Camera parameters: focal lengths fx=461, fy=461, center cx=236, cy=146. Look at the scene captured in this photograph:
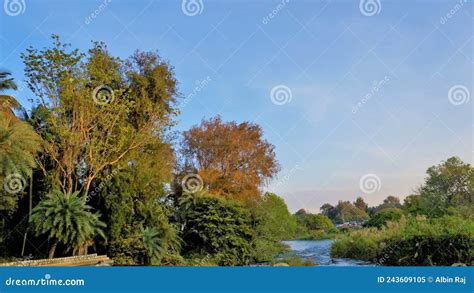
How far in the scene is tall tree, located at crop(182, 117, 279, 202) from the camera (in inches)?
736

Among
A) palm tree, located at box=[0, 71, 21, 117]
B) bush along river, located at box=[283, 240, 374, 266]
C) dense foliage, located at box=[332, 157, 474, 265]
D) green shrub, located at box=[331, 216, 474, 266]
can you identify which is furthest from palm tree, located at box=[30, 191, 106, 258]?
green shrub, located at box=[331, 216, 474, 266]

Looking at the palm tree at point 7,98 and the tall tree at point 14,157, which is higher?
the palm tree at point 7,98

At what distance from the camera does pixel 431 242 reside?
11336 millimetres

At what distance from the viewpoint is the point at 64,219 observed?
517 inches

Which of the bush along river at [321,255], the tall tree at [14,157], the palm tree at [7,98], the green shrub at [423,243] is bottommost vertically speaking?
the bush along river at [321,255]

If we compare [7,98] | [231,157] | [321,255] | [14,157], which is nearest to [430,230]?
[321,255]

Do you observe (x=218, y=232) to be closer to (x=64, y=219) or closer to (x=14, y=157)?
(x=64, y=219)

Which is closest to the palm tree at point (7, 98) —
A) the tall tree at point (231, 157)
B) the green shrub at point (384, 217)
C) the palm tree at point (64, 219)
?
the palm tree at point (64, 219)

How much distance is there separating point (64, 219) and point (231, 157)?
308 inches

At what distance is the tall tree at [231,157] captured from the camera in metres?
18.7

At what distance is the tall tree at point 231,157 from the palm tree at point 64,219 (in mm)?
5957

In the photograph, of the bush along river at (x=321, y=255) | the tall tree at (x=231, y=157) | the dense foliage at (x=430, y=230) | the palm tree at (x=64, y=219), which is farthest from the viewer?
the tall tree at (x=231, y=157)

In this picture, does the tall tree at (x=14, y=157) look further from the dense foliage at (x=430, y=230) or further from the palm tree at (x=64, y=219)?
the dense foliage at (x=430, y=230)

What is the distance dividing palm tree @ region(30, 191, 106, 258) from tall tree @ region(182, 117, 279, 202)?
5.96m
